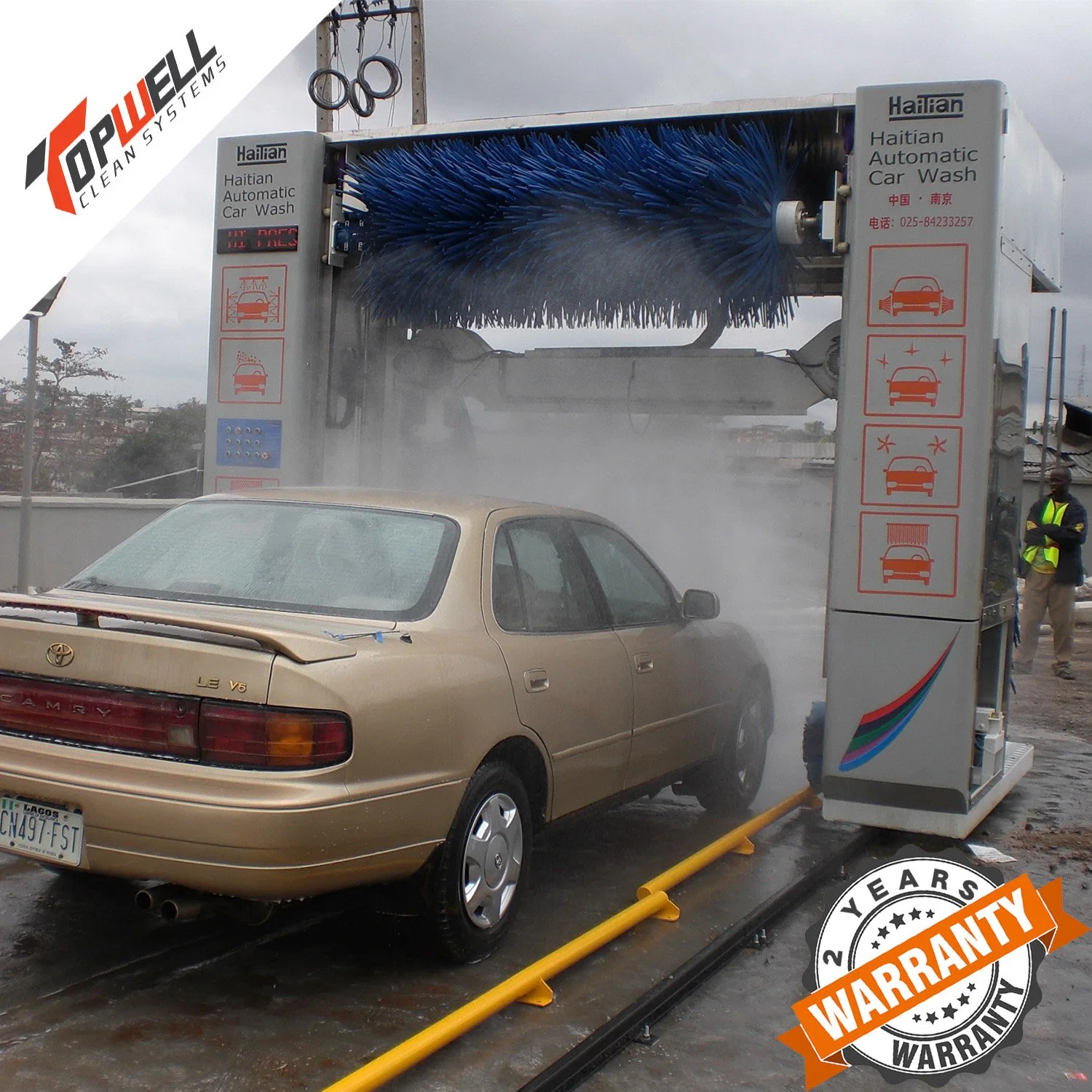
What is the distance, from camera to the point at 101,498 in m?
15.0

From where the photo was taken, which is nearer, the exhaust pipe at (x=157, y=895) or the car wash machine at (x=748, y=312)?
the exhaust pipe at (x=157, y=895)

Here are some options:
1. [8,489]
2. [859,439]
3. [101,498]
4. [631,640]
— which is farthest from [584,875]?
[8,489]

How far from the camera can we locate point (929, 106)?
498cm

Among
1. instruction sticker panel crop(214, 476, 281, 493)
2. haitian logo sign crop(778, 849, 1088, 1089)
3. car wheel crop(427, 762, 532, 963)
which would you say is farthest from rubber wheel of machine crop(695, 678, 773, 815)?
instruction sticker panel crop(214, 476, 281, 493)

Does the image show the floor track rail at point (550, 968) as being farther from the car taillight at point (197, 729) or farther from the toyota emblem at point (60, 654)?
the toyota emblem at point (60, 654)

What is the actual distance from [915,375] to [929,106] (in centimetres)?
107

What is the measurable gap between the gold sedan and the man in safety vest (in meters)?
7.51

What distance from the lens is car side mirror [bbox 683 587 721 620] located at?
5508 millimetres

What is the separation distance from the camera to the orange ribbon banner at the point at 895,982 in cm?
343

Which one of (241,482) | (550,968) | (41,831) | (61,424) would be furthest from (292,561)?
(61,424)

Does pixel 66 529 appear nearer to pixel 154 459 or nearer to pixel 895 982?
pixel 154 459

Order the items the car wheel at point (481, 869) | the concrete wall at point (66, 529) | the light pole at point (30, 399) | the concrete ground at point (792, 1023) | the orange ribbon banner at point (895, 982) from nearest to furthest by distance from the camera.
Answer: the concrete ground at point (792, 1023), the orange ribbon banner at point (895, 982), the car wheel at point (481, 869), the light pole at point (30, 399), the concrete wall at point (66, 529)

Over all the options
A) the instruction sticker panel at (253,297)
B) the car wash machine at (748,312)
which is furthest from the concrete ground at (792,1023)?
the instruction sticker panel at (253,297)

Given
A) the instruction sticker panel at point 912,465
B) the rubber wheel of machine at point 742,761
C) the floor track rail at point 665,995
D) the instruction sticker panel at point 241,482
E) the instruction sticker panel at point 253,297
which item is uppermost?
the instruction sticker panel at point 253,297
